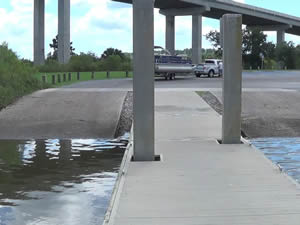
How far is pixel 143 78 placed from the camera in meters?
9.22

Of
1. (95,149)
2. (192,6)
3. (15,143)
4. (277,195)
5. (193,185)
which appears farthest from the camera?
(192,6)

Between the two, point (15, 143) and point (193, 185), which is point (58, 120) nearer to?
point (15, 143)

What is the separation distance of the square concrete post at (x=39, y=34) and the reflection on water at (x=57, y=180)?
200 ft

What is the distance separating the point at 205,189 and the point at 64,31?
2381 inches

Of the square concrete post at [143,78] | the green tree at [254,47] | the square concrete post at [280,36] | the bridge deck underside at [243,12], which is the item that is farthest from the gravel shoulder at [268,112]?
the square concrete post at [280,36]

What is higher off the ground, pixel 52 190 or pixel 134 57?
pixel 134 57

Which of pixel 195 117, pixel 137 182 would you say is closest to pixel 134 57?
pixel 137 182

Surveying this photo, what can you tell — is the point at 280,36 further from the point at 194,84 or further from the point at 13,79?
the point at 13,79

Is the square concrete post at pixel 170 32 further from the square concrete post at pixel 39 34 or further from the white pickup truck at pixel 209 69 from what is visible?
the white pickup truck at pixel 209 69

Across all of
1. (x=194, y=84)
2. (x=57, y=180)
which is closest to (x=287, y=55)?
(x=194, y=84)

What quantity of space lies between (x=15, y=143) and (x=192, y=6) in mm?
65300

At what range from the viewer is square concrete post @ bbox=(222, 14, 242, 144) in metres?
10.8

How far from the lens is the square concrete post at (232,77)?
10844 millimetres

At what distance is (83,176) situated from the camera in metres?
8.72
